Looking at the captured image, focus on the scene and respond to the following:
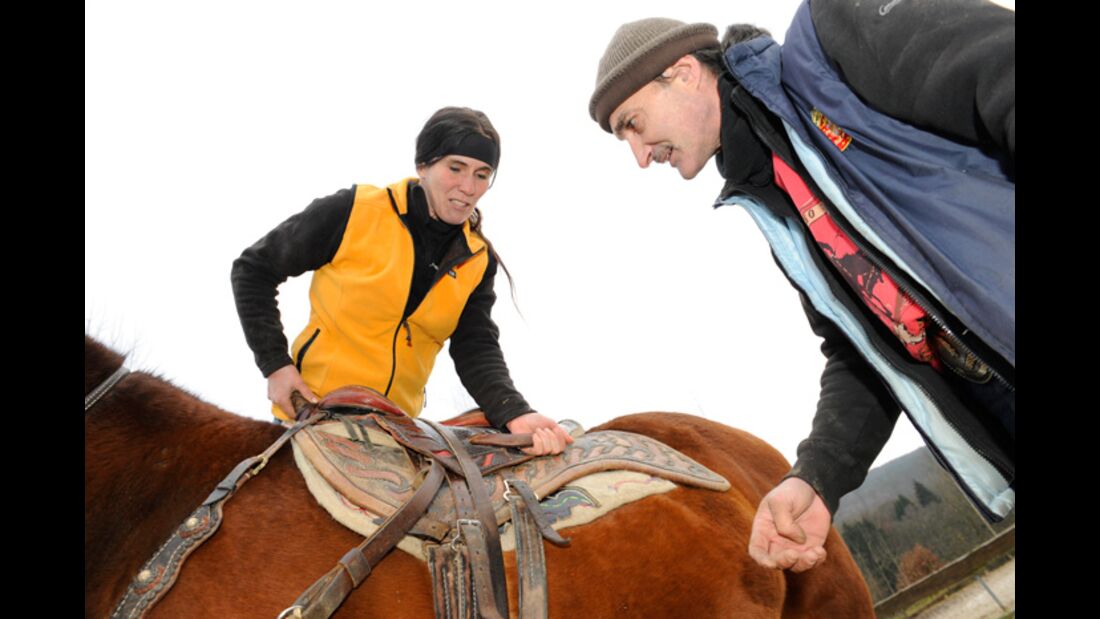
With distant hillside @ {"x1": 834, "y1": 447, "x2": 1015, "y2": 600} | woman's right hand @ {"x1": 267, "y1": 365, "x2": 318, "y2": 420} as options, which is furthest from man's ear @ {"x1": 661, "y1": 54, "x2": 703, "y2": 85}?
distant hillside @ {"x1": 834, "y1": 447, "x2": 1015, "y2": 600}

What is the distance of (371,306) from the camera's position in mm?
2428

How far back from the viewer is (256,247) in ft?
7.91

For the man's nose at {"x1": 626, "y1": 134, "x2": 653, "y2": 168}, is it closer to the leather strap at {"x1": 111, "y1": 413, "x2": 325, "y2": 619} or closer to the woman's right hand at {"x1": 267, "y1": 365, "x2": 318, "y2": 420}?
the leather strap at {"x1": 111, "y1": 413, "x2": 325, "y2": 619}

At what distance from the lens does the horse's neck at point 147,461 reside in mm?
1547

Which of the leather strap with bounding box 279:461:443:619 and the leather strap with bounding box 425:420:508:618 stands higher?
the leather strap with bounding box 279:461:443:619

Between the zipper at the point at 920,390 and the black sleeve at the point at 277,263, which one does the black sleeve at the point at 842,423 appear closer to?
the zipper at the point at 920,390

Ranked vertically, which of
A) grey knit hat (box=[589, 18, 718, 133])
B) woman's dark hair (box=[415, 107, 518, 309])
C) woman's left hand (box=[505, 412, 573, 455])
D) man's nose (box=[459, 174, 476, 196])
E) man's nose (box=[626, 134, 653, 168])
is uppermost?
woman's dark hair (box=[415, 107, 518, 309])

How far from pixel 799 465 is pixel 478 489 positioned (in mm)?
797

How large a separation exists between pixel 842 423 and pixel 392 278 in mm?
1518

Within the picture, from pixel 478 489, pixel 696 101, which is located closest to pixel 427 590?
pixel 478 489

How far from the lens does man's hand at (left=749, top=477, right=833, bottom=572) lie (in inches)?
60.9

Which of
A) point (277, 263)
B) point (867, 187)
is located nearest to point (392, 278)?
point (277, 263)

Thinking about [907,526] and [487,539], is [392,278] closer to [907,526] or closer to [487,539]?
[487,539]
